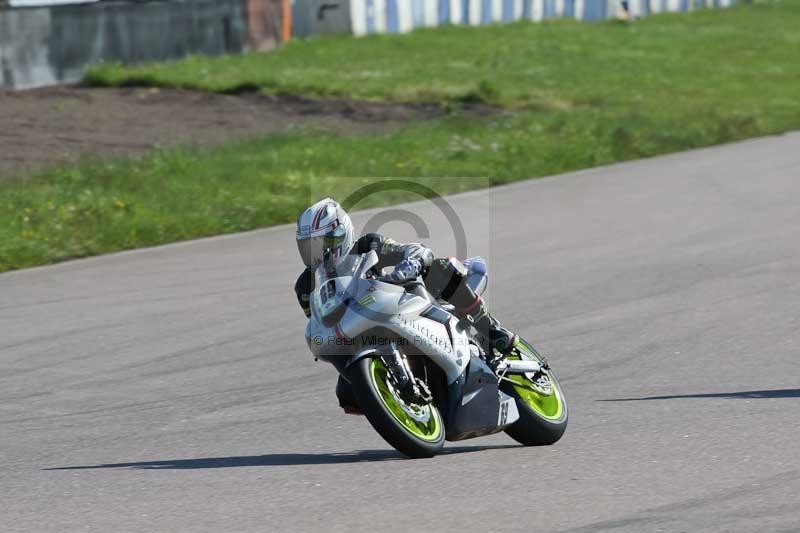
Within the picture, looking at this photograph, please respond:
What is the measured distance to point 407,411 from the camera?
6.78 meters

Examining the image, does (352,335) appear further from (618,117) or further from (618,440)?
(618,117)

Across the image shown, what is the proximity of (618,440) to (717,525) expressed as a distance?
1789 millimetres

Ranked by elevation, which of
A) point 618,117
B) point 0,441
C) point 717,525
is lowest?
Result: point 618,117

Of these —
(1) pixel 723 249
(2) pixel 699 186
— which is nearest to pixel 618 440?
(1) pixel 723 249

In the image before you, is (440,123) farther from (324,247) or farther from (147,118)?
(324,247)

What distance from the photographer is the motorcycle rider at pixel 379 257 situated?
684 centimetres

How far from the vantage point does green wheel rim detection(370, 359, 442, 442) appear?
21.8 feet

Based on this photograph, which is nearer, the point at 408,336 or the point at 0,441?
the point at 408,336

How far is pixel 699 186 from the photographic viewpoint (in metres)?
17.5

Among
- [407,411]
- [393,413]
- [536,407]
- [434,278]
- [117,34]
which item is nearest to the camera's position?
[393,413]

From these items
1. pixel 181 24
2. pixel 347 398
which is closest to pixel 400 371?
pixel 347 398

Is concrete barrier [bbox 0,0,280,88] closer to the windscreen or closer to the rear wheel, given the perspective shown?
the rear wheel

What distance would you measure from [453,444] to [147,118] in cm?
1540

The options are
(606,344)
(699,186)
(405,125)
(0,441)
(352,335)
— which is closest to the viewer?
(352,335)
